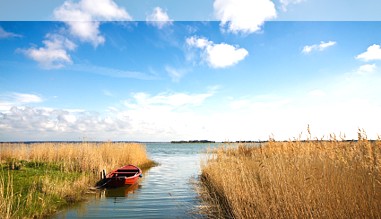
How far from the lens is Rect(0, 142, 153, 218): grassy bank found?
9.14m

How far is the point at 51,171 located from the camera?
15.2 meters

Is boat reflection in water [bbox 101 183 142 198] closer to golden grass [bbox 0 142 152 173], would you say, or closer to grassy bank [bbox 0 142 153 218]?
grassy bank [bbox 0 142 153 218]

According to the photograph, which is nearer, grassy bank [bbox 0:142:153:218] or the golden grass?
grassy bank [bbox 0:142:153:218]

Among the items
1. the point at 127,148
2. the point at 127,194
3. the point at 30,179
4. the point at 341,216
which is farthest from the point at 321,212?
the point at 127,148

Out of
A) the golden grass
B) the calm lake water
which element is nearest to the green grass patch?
the calm lake water

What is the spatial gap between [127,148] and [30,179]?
1125 cm

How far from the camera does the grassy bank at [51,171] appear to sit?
360 inches

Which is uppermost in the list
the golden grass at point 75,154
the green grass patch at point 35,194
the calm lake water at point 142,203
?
the golden grass at point 75,154

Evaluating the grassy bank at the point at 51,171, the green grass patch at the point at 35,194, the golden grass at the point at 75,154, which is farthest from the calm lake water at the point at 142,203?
the golden grass at the point at 75,154

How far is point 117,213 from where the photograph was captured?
395 inches

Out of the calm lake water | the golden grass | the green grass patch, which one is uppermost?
the golden grass

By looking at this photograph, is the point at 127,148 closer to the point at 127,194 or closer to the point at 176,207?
the point at 127,194

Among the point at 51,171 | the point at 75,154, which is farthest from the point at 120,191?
the point at 75,154

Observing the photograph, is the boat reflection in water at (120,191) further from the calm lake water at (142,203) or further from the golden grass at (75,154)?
the golden grass at (75,154)
